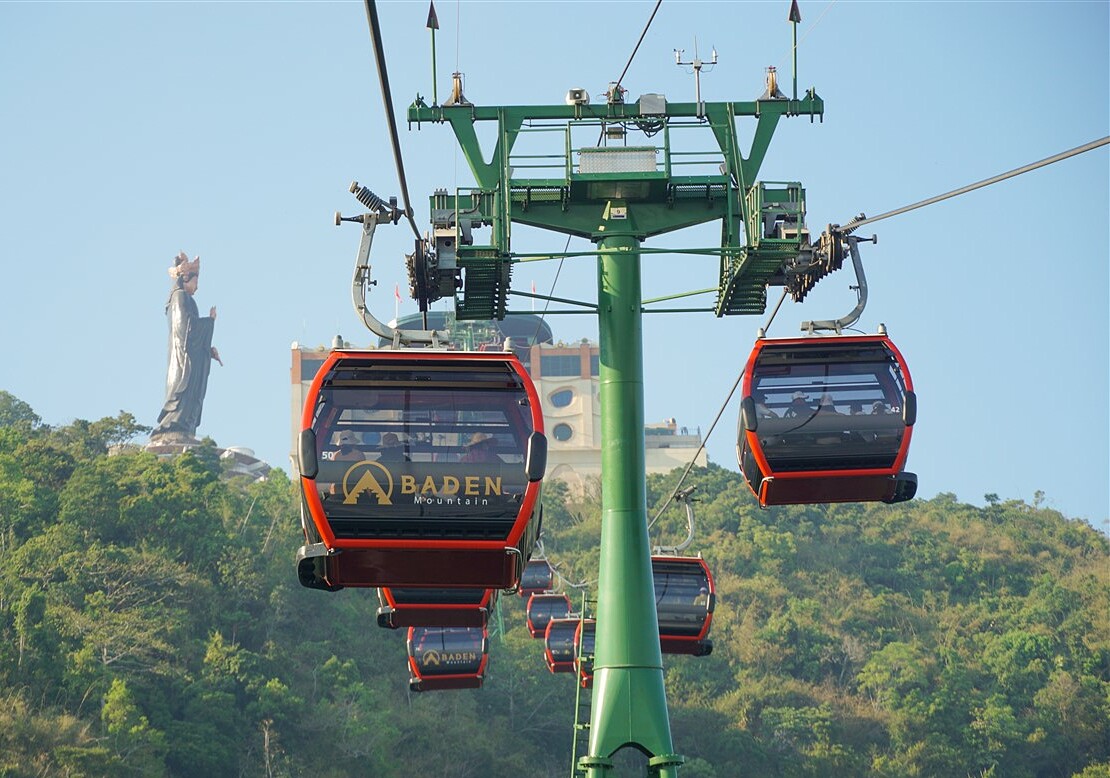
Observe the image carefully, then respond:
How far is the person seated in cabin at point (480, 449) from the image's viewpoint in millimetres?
13039

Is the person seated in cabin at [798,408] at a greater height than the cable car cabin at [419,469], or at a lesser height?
greater

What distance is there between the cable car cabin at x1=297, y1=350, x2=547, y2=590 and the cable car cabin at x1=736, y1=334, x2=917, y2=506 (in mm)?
3350

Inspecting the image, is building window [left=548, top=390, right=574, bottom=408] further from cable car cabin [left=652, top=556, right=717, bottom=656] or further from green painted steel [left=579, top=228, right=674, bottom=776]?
green painted steel [left=579, top=228, right=674, bottom=776]

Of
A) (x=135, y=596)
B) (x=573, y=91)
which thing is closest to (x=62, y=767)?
(x=135, y=596)

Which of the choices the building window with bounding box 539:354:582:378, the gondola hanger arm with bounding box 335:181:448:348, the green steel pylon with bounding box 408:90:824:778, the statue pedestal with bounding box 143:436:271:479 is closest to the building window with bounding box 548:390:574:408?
the building window with bounding box 539:354:582:378

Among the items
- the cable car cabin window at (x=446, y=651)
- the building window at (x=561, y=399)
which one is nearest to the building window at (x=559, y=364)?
the building window at (x=561, y=399)

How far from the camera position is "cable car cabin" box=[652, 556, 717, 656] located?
2439cm

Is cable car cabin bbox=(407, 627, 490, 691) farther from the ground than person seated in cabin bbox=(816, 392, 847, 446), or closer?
closer

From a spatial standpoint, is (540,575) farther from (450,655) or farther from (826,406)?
(826,406)

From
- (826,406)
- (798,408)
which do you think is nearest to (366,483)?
(798,408)

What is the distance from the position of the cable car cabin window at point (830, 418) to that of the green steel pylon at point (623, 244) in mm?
1276

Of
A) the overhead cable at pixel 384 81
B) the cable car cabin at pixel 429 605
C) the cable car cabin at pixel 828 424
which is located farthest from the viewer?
the cable car cabin at pixel 429 605

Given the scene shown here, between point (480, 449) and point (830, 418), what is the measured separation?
4197 millimetres

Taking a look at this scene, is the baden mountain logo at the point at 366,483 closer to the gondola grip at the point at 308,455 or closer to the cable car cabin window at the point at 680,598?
the gondola grip at the point at 308,455
